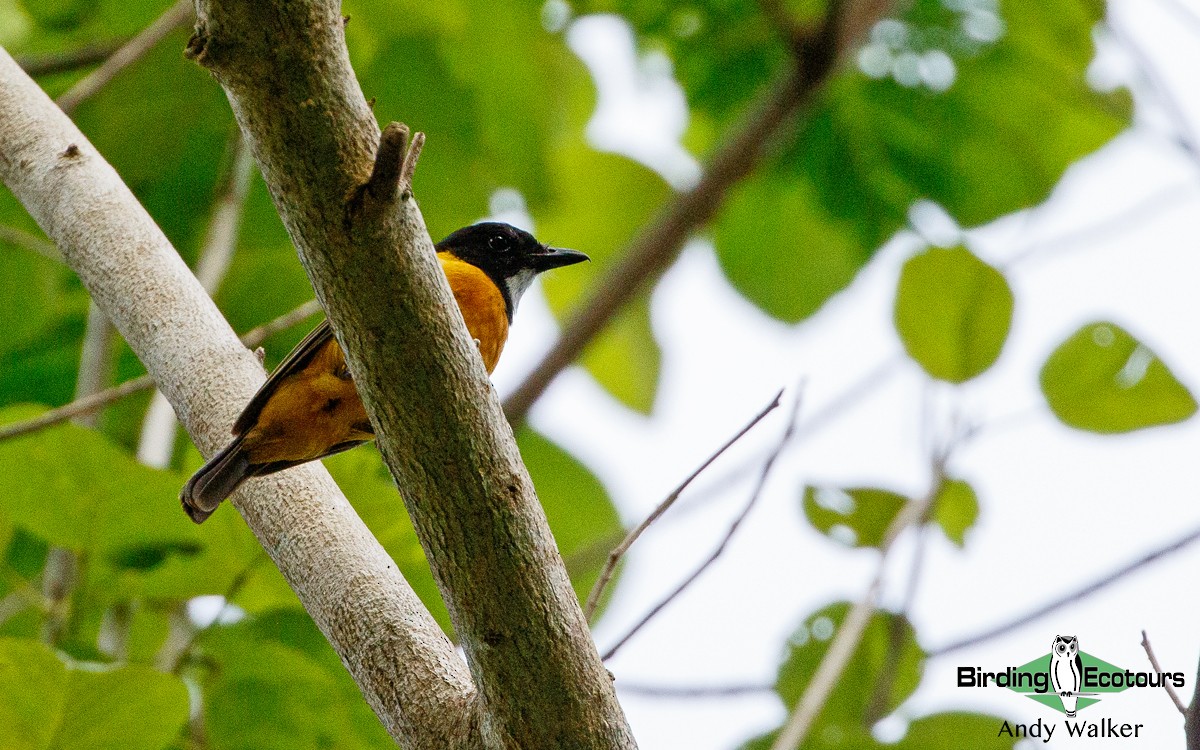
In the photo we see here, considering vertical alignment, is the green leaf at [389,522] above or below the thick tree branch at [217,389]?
below

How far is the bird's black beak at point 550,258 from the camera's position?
444cm

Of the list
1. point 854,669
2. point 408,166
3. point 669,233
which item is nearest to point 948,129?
point 669,233

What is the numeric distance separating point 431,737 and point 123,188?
151 centimetres

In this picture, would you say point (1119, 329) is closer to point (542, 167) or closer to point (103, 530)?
point (542, 167)

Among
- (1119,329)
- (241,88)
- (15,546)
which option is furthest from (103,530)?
(1119,329)

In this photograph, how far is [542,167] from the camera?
178 inches

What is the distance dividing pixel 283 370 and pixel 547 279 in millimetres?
3183

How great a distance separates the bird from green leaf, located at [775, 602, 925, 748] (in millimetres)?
1263

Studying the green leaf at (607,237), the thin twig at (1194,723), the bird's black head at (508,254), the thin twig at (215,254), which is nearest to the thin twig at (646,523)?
the thin twig at (1194,723)

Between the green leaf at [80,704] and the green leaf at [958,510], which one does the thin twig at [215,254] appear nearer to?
the green leaf at [80,704]

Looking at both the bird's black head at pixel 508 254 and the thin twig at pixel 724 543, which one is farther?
the bird's black head at pixel 508 254

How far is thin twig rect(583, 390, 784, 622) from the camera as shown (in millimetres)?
2201

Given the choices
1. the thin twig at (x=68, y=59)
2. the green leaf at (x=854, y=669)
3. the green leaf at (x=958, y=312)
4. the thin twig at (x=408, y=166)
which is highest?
the thin twig at (x=408, y=166)

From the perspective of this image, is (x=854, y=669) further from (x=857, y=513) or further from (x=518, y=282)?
(x=518, y=282)
